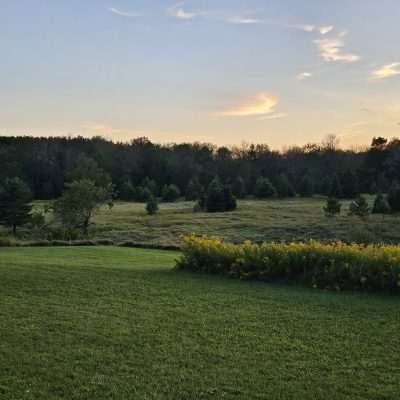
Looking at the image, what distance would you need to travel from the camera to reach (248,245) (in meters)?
8.48

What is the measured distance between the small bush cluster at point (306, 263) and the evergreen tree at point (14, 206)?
19770 millimetres

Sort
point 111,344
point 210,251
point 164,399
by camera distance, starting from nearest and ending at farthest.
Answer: point 164,399
point 111,344
point 210,251

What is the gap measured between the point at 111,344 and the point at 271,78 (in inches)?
553

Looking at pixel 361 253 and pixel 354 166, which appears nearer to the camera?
pixel 361 253

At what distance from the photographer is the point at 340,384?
325 cm

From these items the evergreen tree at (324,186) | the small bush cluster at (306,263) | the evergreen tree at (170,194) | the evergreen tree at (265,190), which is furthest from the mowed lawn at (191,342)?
the evergreen tree at (324,186)

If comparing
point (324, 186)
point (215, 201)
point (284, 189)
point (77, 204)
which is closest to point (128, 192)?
point (284, 189)

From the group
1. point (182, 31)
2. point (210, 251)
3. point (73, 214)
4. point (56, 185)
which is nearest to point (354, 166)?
point (56, 185)

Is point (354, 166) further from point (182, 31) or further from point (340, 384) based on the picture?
point (340, 384)

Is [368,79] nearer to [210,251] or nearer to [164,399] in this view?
[210,251]

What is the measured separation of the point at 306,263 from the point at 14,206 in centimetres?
2222

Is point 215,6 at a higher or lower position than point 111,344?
higher

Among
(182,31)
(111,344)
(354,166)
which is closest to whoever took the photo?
(111,344)

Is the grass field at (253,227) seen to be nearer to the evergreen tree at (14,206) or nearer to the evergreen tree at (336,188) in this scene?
the evergreen tree at (14,206)
